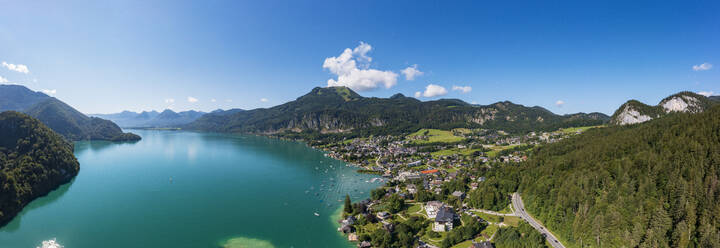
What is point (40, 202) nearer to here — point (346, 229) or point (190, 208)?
point (190, 208)

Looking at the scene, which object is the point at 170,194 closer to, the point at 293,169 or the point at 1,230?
the point at 1,230

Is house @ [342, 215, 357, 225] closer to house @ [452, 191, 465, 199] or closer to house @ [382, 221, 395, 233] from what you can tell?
house @ [382, 221, 395, 233]

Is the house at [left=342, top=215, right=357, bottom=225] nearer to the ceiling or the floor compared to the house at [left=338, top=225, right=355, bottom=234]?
nearer to the ceiling

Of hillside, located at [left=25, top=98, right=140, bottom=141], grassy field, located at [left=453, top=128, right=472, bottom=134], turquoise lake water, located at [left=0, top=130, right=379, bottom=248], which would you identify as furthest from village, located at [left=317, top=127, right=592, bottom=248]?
hillside, located at [left=25, top=98, right=140, bottom=141]

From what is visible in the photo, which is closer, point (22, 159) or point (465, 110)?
point (22, 159)

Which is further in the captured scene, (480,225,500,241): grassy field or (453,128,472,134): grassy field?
(453,128,472,134): grassy field

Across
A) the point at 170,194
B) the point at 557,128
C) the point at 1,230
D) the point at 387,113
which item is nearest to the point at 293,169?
the point at 170,194
